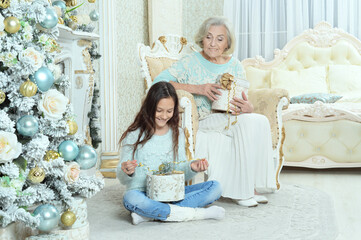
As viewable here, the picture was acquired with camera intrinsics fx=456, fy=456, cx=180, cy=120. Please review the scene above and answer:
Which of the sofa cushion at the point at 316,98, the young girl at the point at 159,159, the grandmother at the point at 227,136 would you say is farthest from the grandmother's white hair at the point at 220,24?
the sofa cushion at the point at 316,98

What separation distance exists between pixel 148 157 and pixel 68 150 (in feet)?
1.98

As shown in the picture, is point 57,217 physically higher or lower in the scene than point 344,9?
lower

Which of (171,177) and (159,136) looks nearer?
(171,177)

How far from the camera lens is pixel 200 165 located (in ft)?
6.97

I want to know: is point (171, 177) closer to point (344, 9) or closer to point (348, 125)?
point (348, 125)

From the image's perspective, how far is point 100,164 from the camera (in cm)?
366

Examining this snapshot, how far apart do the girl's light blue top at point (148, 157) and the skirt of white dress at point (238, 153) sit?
28cm

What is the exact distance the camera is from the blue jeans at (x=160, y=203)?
2.04 m

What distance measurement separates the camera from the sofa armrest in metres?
2.39

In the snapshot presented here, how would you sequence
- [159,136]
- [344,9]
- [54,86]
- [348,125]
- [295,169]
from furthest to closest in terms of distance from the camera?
[344,9]
[295,169]
[348,125]
[159,136]
[54,86]

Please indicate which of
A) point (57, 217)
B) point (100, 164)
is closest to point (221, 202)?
point (57, 217)

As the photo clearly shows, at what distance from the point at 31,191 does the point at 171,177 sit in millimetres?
665

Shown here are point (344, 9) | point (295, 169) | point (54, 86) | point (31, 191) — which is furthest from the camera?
point (344, 9)

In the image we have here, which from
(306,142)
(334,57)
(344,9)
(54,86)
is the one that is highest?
(344,9)
